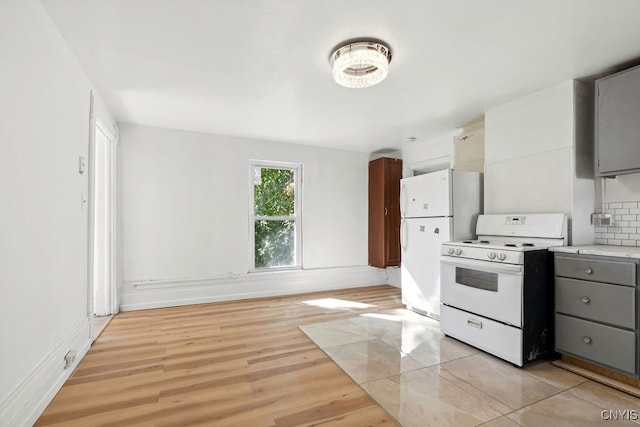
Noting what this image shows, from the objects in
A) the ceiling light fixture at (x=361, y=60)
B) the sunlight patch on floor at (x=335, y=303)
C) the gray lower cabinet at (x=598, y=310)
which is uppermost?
the ceiling light fixture at (x=361, y=60)

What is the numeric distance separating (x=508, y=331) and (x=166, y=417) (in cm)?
246

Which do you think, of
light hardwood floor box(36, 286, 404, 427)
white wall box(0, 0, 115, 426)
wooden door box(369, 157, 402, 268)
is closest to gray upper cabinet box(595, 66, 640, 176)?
light hardwood floor box(36, 286, 404, 427)

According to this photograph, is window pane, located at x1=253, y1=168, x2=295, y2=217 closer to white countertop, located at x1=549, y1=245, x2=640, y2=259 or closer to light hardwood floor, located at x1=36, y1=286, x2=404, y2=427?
light hardwood floor, located at x1=36, y1=286, x2=404, y2=427

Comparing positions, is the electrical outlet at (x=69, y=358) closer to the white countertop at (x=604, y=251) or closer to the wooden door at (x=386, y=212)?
the white countertop at (x=604, y=251)

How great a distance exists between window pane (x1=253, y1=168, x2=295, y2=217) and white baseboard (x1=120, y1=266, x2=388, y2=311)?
0.95m

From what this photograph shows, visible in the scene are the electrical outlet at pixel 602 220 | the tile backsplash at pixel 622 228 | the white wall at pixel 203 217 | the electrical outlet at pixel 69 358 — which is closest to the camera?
the electrical outlet at pixel 69 358

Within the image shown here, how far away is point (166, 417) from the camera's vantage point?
1764 millimetres

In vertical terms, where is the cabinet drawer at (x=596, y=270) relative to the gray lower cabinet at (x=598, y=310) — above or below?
above

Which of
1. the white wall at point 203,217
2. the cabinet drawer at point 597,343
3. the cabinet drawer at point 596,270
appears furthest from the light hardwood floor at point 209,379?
the cabinet drawer at point 596,270

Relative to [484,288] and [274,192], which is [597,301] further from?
[274,192]

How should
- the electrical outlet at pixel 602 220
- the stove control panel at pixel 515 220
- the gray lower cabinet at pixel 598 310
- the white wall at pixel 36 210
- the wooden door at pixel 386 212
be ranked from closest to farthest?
the white wall at pixel 36 210, the gray lower cabinet at pixel 598 310, the electrical outlet at pixel 602 220, the stove control panel at pixel 515 220, the wooden door at pixel 386 212

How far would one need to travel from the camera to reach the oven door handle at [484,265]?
7.79 ft

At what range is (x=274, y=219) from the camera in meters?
4.71

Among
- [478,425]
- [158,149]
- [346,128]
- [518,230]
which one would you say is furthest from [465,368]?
[158,149]
